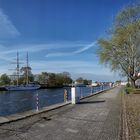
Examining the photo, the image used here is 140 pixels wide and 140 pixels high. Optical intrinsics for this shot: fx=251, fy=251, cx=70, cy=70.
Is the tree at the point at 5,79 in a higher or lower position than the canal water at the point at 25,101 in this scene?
higher

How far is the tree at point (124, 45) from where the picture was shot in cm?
3897

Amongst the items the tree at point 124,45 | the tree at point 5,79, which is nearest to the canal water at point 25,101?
the tree at point 124,45

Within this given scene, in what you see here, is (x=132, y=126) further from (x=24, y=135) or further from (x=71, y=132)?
(x=24, y=135)

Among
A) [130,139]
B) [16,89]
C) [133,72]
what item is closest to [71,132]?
[130,139]

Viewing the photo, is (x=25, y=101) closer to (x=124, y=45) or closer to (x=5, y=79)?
(x=124, y=45)

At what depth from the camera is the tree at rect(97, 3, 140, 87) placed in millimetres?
38969

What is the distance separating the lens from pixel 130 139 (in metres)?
8.45

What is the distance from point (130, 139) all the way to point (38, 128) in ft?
11.9

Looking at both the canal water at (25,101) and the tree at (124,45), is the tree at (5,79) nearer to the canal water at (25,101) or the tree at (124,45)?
the canal water at (25,101)

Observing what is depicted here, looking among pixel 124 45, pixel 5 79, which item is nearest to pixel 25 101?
pixel 124 45

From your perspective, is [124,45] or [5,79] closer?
[124,45]

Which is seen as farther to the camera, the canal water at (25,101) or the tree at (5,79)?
the tree at (5,79)

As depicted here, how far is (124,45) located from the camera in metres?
40.6

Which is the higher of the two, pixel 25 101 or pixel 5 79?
pixel 5 79
